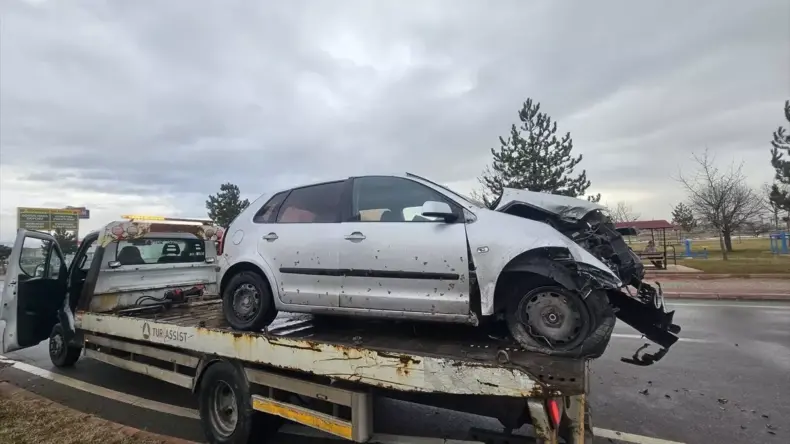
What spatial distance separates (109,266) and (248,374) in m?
3.39

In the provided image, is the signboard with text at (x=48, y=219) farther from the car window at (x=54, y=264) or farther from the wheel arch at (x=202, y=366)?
the wheel arch at (x=202, y=366)

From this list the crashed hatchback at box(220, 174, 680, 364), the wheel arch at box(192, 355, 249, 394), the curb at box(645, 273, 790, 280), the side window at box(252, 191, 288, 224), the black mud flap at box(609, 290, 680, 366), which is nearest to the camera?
the crashed hatchback at box(220, 174, 680, 364)

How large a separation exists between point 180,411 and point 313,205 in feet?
9.01

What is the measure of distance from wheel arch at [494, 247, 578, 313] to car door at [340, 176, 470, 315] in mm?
263

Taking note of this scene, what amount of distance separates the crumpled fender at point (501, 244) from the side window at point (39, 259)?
597 centimetres

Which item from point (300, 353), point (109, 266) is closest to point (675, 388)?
point (300, 353)

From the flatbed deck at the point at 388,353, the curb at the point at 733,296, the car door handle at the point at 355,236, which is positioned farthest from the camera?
the curb at the point at 733,296

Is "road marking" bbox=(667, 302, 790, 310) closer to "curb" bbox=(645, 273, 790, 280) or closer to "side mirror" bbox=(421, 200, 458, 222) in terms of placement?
"curb" bbox=(645, 273, 790, 280)

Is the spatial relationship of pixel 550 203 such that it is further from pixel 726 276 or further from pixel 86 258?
pixel 726 276

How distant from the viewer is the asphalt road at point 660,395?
4.03 meters

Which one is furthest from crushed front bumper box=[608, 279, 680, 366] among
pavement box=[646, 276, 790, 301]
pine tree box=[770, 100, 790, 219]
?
pine tree box=[770, 100, 790, 219]

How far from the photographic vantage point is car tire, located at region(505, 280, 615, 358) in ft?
9.56

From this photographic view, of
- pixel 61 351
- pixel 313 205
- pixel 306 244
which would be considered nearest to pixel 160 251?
pixel 61 351

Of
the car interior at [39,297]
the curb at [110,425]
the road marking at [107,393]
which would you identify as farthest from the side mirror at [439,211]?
the car interior at [39,297]
